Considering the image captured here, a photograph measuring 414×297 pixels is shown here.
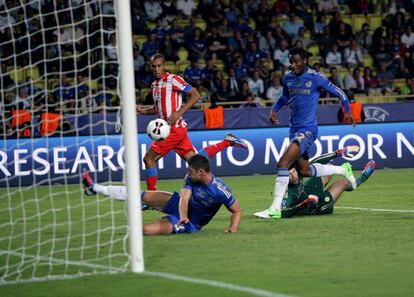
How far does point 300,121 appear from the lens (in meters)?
13.2

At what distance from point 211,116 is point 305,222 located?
9.50 meters

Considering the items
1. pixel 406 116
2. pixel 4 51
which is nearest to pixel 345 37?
pixel 406 116

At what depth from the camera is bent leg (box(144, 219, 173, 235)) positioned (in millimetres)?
10961

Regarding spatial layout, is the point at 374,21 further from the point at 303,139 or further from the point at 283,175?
the point at 283,175

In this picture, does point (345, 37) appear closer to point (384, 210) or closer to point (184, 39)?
point (184, 39)

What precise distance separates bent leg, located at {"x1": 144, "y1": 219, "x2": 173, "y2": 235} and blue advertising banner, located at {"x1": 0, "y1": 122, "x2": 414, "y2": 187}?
8182 millimetres

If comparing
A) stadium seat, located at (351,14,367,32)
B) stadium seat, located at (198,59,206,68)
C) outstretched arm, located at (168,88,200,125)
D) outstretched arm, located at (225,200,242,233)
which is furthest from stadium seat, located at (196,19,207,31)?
outstretched arm, located at (225,200,242,233)

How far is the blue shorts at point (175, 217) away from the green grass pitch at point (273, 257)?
6.9 inches

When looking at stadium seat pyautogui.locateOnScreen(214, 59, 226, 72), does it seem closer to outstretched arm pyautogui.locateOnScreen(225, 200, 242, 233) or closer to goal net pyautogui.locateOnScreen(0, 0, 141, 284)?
goal net pyautogui.locateOnScreen(0, 0, 141, 284)

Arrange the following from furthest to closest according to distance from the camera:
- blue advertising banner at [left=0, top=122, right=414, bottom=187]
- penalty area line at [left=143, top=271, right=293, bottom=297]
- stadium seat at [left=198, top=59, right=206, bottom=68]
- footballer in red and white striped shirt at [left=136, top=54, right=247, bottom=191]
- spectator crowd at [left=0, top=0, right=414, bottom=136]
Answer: stadium seat at [left=198, top=59, right=206, bottom=68]
spectator crowd at [left=0, top=0, right=414, bottom=136]
blue advertising banner at [left=0, top=122, right=414, bottom=187]
footballer in red and white striped shirt at [left=136, top=54, right=247, bottom=191]
penalty area line at [left=143, top=271, right=293, bottom=297]

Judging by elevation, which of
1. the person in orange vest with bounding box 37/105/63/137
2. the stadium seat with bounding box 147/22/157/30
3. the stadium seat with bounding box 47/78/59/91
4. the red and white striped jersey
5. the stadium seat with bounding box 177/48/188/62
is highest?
the stadium seat with bounding box 147/22/157/30

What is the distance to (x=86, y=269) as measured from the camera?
8844 mm

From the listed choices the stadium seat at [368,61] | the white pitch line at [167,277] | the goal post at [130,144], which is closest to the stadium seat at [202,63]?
the stadium seat at [368,61]

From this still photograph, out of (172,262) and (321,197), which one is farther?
(321,197)
